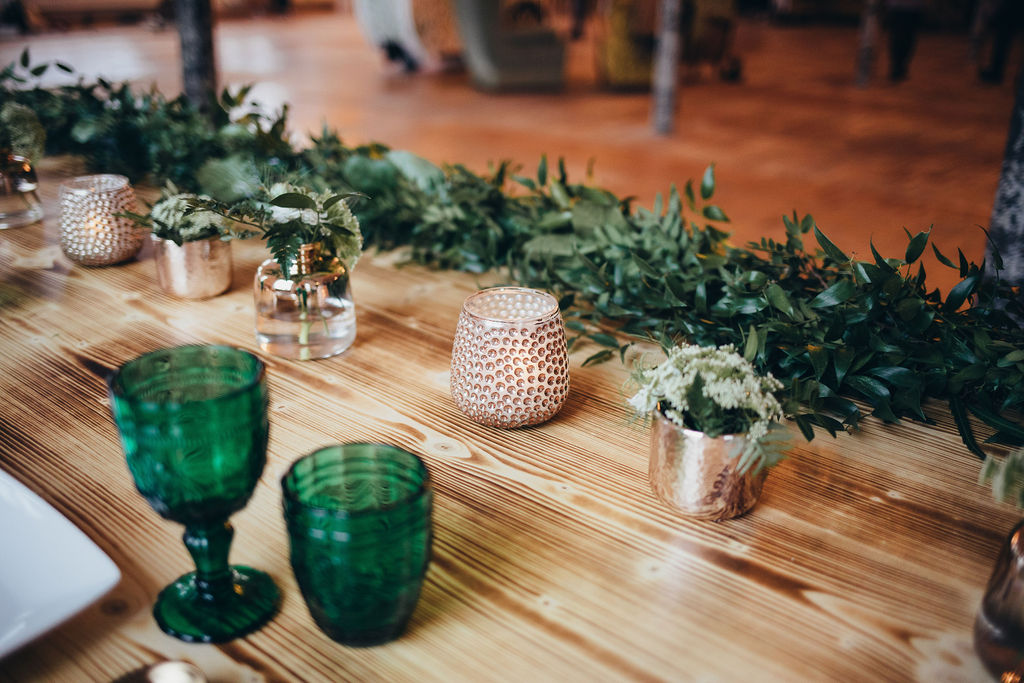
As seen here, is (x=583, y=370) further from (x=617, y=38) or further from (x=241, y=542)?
(x=617, y=38)

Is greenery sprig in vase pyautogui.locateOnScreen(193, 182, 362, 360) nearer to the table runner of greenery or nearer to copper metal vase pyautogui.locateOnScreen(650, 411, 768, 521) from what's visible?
the table runner of greenery

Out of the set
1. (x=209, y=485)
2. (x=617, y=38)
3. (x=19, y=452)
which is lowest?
(x=19, y=452)

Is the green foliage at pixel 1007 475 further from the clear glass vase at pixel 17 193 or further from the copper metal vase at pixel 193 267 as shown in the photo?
the clear glass vase at pixel 17 193

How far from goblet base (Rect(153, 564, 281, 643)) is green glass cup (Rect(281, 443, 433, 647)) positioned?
0.06 meters

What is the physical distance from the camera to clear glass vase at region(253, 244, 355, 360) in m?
0.95

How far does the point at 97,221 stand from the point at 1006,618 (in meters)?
1.22

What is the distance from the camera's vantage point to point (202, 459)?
0.52m

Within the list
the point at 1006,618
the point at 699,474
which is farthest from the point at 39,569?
the point at 1006,618

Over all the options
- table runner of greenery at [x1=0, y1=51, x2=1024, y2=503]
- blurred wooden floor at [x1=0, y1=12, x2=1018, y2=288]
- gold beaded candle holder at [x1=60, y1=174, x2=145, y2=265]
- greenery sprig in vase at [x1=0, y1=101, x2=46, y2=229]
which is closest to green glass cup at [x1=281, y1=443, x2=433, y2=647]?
table runner of greenery at [x1=0, y1=51, x2=1024, y2=503]

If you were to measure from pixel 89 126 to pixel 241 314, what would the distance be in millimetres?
901

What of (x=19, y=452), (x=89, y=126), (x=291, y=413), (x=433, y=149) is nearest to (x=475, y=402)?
(x=291, y=413)

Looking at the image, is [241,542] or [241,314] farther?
[241,314]

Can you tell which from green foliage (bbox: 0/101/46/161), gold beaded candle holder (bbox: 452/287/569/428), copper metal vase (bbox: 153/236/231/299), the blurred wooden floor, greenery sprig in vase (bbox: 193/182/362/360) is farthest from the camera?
the blurred wooden floor

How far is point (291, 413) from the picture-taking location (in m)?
0.84
